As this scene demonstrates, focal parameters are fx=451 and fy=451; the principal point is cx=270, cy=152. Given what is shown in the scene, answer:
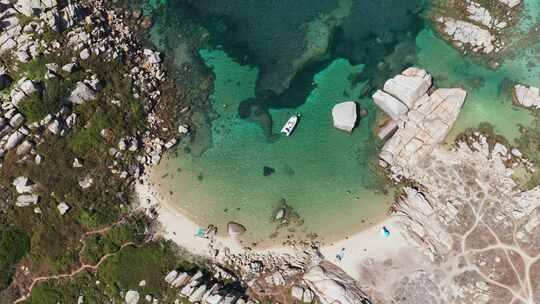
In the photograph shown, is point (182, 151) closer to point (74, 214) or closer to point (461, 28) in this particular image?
point (74, 214)

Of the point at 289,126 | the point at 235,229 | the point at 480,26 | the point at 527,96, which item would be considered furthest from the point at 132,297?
the point at 480,26

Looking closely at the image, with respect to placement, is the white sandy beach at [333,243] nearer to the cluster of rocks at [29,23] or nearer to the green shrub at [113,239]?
the green shrub at [113,239]

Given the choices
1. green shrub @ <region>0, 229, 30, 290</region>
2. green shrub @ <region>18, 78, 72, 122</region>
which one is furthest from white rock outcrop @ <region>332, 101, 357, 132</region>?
green shrub @ <region>0, 229, 30, 290</region>

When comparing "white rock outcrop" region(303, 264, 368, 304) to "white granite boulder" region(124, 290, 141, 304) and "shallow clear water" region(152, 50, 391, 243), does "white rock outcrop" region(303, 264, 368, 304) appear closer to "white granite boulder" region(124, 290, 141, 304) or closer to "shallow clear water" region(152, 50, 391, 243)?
"shallow clear water" region(152, 50, 391, 243)

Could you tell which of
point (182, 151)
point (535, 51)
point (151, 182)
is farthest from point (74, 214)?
point (535, 51)

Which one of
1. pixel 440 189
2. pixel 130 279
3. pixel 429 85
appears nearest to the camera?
pixel 130 279

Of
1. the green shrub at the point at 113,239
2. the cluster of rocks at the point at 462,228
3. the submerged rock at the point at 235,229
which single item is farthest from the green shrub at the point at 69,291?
the cluster of rocks at the point at 462,228
